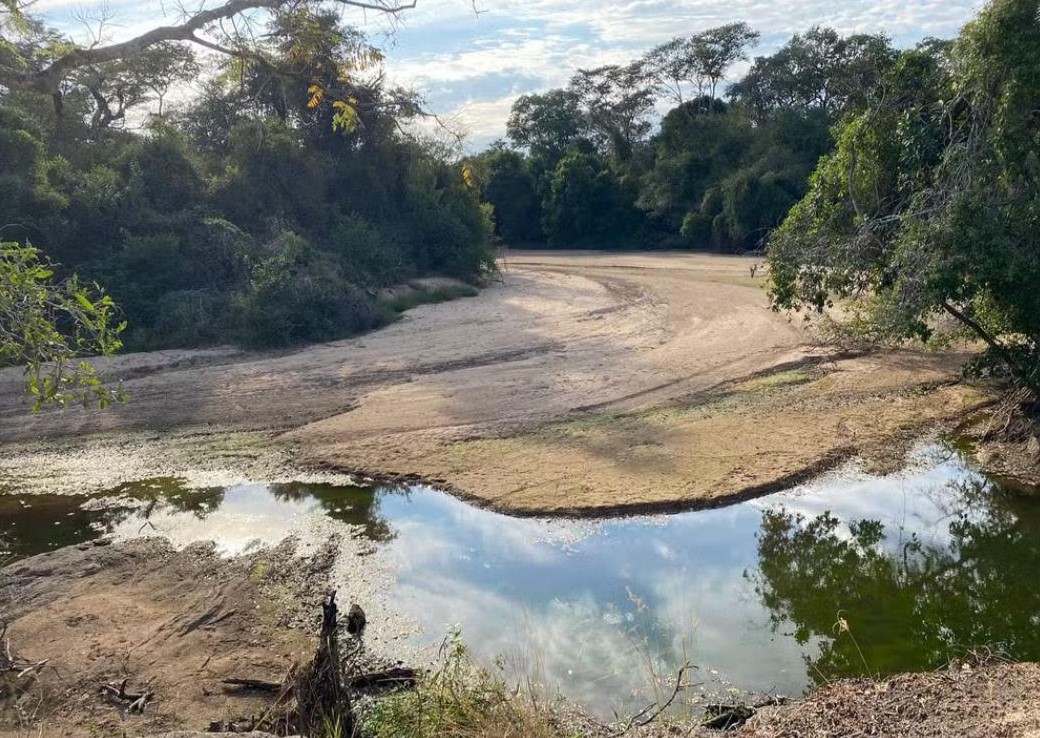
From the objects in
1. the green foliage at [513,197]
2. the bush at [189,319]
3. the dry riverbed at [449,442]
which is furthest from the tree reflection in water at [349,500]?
the green foliage at [513,197]

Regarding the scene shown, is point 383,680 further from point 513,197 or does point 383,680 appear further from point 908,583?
point 513,197

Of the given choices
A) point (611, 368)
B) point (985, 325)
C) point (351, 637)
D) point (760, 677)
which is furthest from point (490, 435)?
point (985, 325)

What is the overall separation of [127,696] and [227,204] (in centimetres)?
1584

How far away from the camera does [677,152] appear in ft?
118

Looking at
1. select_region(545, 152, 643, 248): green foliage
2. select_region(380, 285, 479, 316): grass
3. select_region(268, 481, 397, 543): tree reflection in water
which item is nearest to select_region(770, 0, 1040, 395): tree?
select_region(268, 481, 397, 543): tree reflection in water

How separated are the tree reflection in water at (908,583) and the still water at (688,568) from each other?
0.02m

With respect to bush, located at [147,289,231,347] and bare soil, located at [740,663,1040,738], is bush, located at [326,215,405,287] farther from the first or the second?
bare soil, located at [740,663,1040,738]

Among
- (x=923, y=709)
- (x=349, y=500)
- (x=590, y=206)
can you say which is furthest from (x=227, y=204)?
(x=590, y=206)

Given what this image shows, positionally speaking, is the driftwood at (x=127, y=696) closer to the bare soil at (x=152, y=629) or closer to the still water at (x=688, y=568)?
the bare soil at (x=152, y=629)

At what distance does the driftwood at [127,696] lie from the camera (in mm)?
5250

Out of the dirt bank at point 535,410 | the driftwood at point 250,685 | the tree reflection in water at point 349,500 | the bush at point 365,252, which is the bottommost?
the driftwood at point 250,685

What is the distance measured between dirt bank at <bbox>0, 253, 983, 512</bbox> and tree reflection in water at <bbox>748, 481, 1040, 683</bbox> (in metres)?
1.10

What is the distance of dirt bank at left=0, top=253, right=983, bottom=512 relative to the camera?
9344mm

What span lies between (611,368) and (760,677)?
8091mm
